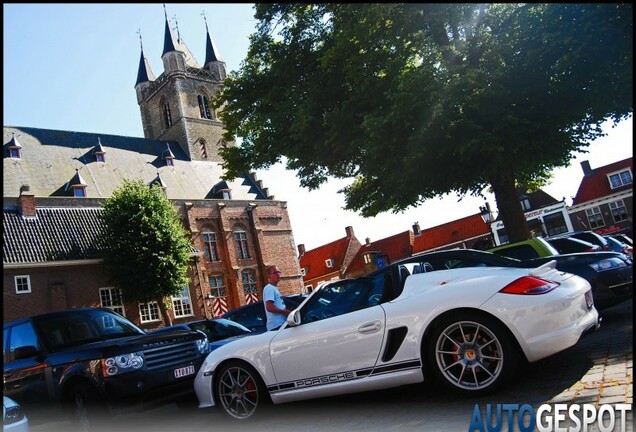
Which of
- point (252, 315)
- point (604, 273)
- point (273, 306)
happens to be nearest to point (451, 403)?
point (273, 306)

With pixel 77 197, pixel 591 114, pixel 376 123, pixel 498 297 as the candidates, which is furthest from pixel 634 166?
pixel 77 197

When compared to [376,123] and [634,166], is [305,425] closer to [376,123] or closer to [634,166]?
[634,166]

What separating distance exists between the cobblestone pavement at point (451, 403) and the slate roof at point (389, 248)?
56.0m

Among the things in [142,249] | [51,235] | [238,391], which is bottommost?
[238,391]

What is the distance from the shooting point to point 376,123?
12.8 meters

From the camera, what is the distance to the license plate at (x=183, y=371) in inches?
269

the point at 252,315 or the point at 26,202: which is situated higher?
the point at 26,202

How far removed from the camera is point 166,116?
53938mm

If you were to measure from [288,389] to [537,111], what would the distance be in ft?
34.6

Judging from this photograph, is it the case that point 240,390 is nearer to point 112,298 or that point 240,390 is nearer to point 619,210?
point 112,298

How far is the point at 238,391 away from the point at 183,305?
33229mm

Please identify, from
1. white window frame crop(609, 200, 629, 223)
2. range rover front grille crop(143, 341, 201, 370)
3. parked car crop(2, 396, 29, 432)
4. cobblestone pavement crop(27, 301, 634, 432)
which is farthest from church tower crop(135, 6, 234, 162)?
cobblestone pavement crop(27, 301, 634, 432)

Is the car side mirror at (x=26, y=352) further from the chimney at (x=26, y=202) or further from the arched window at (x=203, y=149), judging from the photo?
the arched window at (x=203, y=149)

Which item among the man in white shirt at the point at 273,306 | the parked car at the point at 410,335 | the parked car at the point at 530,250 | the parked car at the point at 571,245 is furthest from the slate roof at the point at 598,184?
the parked car at the point at 410,335
